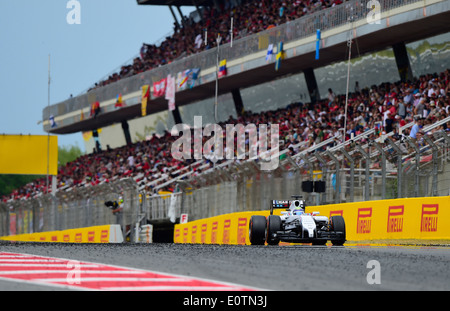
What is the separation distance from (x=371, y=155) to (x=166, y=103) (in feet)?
95.9

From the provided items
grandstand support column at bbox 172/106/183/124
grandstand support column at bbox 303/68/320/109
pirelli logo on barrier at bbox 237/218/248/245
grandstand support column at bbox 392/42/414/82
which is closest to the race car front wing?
pirelli logo on barrier at bbox 237/218/248/245

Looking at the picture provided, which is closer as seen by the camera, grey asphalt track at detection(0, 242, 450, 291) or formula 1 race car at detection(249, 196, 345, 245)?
grey asphalt track at detection(0, 242, 450, 291)

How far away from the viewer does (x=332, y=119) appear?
28.0m

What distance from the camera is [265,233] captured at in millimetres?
15711

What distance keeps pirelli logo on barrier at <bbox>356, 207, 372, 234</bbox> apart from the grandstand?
43 cm

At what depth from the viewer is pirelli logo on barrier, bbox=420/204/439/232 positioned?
49.5 feet

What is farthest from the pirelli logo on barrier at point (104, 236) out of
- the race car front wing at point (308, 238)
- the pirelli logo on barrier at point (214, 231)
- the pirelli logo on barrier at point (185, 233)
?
the race car front wing at point (308, 238)

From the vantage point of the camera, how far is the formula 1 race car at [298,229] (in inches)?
585

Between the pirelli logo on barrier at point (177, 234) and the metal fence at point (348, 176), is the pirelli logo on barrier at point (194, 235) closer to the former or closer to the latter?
the metal fence at point (348, 176)

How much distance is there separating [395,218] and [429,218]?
0.86m

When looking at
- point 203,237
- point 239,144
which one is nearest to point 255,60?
point 239,144

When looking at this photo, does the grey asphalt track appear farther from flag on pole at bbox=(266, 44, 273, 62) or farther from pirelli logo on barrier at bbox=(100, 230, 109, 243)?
flag on pole at bbox=(266, 44, 273, 62)

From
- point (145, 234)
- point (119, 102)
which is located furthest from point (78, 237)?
point (119, 102)

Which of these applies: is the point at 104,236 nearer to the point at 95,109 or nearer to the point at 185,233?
the point at 185,233
